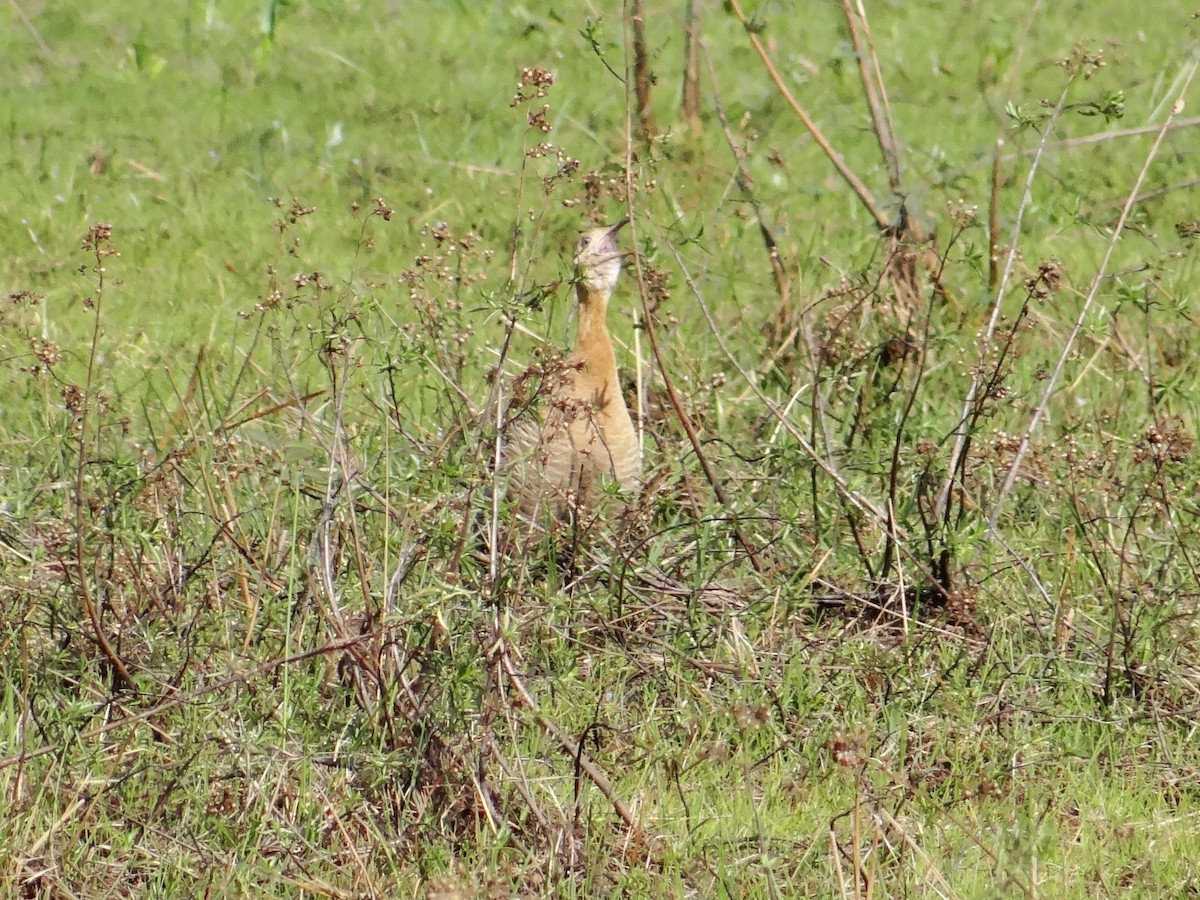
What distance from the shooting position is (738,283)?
6598 mm

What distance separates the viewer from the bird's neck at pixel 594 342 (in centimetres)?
485

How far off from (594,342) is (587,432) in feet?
1.19

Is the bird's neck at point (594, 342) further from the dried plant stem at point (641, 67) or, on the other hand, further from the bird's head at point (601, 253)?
the dried plant stem at point (641, 67)

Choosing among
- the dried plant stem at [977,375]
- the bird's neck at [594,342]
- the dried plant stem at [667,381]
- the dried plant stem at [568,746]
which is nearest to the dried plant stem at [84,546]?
the dried plant stem at [568,746]

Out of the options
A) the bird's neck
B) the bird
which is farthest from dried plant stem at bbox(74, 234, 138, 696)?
the bird's neck

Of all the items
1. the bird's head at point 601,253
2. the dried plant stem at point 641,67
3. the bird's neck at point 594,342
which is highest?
the dried plant stem at point 641,67

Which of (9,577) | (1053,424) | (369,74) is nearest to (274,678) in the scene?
(9,577)

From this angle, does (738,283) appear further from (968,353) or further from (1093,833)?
(1093,833)

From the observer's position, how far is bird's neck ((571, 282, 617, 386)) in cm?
485

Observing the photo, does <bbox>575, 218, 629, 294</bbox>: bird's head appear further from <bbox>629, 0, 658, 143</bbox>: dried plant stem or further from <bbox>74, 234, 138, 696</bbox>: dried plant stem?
<bbox>74, 234, 138, 696</bbox>: dried plant stem

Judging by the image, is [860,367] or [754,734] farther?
[860,367]

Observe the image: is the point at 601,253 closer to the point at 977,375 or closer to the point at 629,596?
the point at 629,596

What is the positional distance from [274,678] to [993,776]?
1353mm

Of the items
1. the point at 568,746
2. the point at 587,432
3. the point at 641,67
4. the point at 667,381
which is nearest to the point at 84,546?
the point at 568,746
